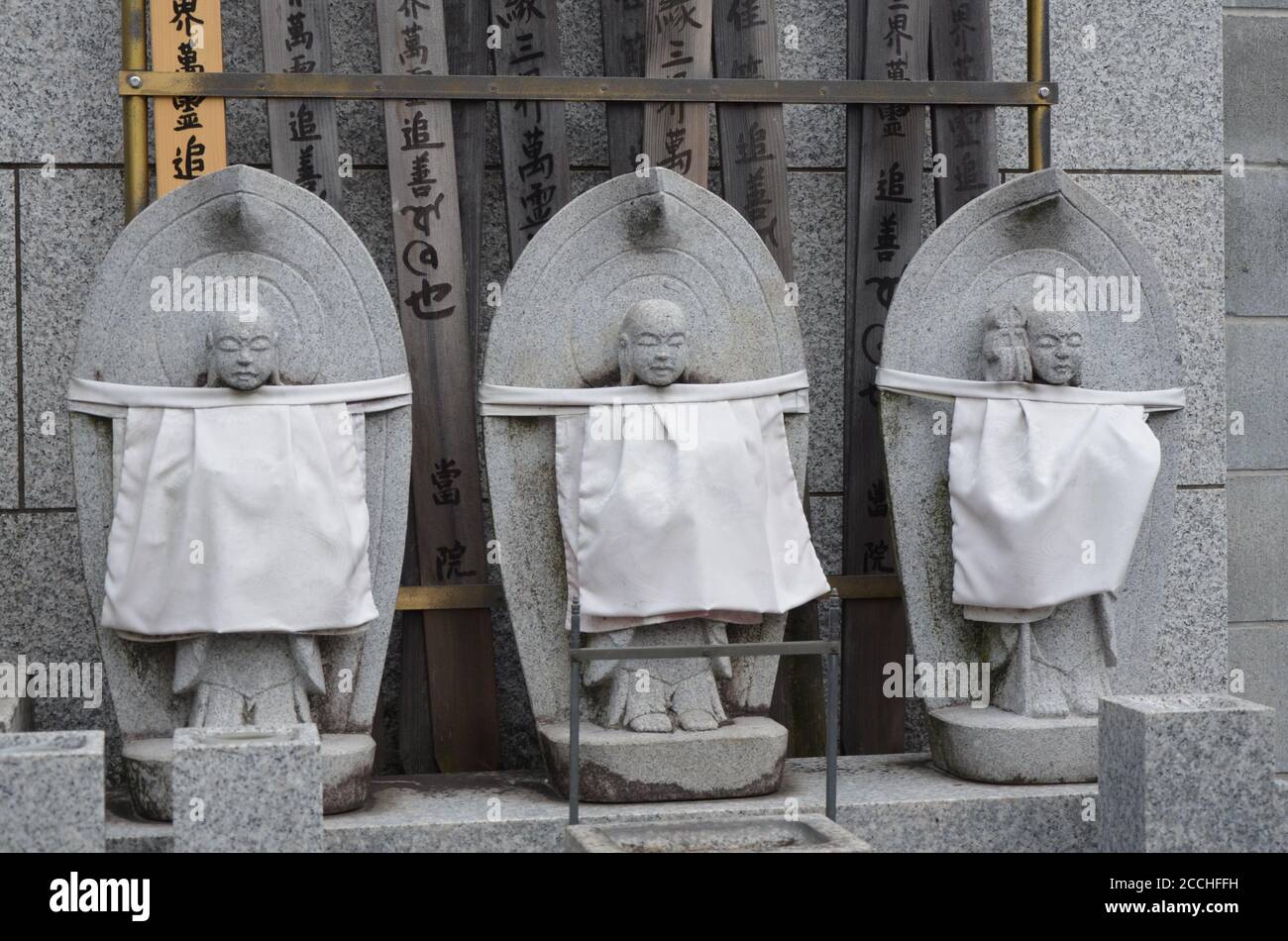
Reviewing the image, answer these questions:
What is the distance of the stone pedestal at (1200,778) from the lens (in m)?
4.50

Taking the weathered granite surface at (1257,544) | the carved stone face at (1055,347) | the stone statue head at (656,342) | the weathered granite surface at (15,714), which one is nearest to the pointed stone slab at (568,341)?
the stone statue head at (656,342)

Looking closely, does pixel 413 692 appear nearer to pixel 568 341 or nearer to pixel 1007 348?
pixel 568 341

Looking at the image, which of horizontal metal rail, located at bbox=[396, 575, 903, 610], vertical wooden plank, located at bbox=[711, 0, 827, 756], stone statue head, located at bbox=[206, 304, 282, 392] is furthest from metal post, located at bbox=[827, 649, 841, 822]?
stone statue head, located at bbox=[206, 304, 282, 392]

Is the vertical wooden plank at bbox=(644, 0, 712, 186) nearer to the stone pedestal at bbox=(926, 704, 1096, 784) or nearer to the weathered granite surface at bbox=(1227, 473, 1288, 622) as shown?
the stone pedestal at bbox=(926, 704, 1096, 784)

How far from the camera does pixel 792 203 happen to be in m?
6.28

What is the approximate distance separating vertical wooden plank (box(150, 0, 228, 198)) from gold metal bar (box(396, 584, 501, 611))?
5.22 feet

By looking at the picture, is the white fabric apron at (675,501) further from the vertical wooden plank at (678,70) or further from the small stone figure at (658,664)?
the vertical wooden plank at (678,70)

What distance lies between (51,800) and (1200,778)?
2968mm

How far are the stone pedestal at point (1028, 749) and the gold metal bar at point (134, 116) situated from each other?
324 cm

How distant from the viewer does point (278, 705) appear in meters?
5.05

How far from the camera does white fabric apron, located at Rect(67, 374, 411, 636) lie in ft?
16.1

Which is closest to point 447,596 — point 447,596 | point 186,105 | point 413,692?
point 447,596

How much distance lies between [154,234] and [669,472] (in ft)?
5.73

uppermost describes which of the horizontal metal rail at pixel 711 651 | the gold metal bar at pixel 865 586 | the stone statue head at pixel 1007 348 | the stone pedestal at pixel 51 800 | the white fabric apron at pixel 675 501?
the stone statue head at pixel 1007 348
